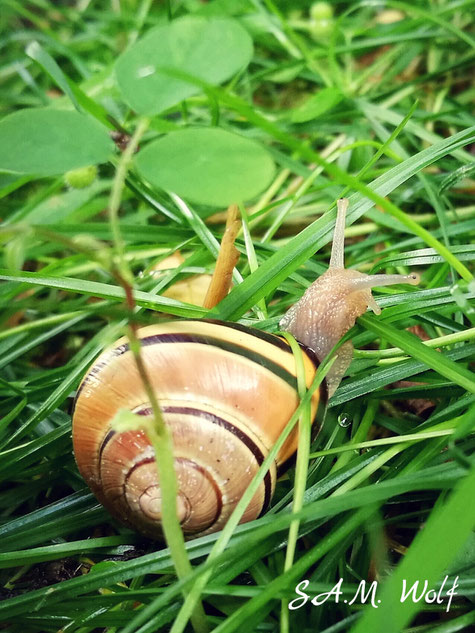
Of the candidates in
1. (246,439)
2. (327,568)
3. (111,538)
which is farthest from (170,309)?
(327,568)

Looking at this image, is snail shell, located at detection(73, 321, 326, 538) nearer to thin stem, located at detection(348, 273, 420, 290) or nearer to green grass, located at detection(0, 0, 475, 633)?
green grass, located at detection(0, 0, 475, 633)

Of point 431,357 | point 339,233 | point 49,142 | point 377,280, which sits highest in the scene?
point 49,142

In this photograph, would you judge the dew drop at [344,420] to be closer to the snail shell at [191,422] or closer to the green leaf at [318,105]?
the snail shell at [191,422]

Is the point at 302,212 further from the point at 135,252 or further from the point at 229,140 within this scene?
the point at 229,140

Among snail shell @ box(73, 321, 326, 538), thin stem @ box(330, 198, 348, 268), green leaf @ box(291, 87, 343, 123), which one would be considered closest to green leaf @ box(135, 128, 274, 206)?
snail shell @ box(73, 321, 326, 538)

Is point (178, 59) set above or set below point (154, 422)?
above

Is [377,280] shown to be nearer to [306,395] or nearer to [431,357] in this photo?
[431,357]

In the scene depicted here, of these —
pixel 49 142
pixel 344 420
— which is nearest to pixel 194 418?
pixel 344 420

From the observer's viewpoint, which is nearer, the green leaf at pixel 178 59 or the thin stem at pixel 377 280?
the green leaf at pixel 178 59

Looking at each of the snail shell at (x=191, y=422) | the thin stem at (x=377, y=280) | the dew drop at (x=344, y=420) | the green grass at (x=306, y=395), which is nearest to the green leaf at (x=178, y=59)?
the green grass at (x=306, y=395)
